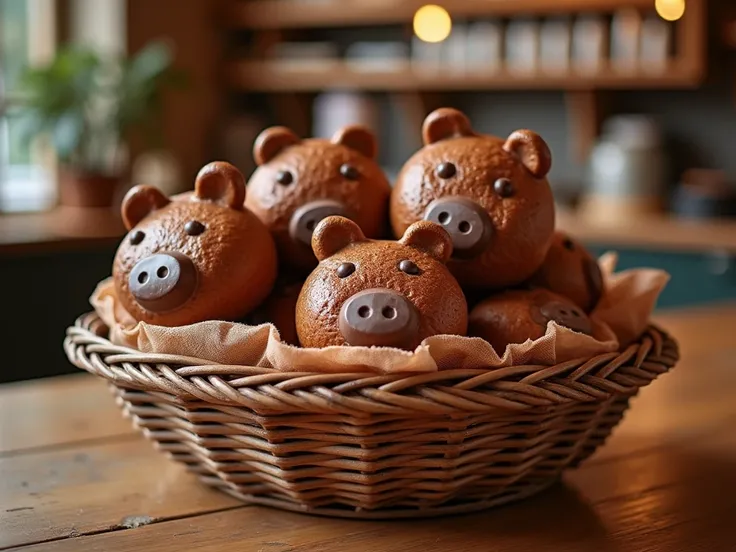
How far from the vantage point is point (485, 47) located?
369cm

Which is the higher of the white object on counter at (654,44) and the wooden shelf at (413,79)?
the white object on counter at (654,44)

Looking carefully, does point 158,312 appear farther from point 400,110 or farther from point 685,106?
point 400,110

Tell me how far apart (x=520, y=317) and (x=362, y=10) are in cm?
319

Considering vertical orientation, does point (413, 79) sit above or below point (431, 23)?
below


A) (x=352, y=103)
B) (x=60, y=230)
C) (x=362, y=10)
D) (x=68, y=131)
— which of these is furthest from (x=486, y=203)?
(x=352, y=103)

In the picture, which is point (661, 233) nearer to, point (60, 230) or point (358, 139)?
point (60, 230)

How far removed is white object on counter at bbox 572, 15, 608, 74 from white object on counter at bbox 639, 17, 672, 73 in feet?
0.44

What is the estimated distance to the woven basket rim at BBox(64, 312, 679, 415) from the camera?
0.71 metres

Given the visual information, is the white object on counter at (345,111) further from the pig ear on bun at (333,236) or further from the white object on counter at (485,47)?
the pig ear on bun at (333,236)

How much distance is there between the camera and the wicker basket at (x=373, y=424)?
0.72 m

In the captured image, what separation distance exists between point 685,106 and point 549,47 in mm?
508

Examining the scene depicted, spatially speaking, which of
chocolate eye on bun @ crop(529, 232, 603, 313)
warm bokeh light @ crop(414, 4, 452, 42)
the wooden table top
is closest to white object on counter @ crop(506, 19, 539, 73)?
warm bokeh light @ crop(414, 4, 452, 42)

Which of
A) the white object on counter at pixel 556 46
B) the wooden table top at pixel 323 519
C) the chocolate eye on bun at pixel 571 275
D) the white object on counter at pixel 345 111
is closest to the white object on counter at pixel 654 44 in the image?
the white object on counter at pixel 556 46

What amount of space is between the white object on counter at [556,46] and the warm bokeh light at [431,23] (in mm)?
358
